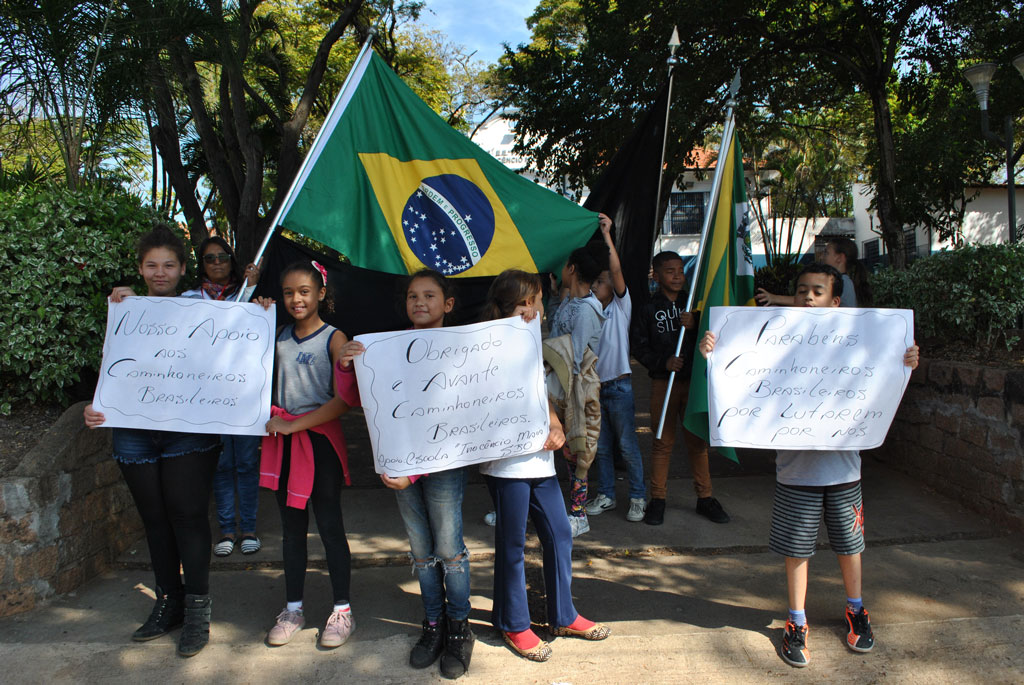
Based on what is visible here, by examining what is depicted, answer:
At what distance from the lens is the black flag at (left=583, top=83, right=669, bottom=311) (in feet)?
16.4

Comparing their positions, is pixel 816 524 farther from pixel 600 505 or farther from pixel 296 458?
pixel 296 458

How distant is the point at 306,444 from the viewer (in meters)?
3.20

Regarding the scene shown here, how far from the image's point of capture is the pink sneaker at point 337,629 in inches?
126

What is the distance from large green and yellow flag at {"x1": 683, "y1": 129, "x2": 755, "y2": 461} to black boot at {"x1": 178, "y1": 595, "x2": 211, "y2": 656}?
2.71 m

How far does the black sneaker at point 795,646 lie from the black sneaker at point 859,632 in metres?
0.20

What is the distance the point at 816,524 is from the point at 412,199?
283 centimetres

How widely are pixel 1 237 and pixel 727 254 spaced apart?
4.21m

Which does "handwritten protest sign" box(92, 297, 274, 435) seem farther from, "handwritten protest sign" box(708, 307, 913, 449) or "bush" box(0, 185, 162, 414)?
"handwritten protest sign" box(708, 307, 913, 449)

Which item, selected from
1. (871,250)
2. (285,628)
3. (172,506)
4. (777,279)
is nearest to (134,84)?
(172,506)

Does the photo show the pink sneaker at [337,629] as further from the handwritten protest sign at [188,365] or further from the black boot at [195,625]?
the handwritten protest sign at [188,365]

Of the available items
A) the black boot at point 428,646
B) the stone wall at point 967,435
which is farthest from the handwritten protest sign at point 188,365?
the stone wall at point 967,435

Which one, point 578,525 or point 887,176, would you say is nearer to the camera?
point 578,525

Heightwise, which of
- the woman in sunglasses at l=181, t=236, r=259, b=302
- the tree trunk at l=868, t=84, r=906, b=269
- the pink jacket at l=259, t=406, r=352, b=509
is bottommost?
the pink jacket at l=259, t=406, r=352, b=509

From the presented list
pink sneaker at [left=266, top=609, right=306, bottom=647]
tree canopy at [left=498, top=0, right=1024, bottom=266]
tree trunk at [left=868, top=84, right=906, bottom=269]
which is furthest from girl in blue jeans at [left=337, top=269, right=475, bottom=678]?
tree trunk at [left=868, top=84, right=906, bottom=269]
